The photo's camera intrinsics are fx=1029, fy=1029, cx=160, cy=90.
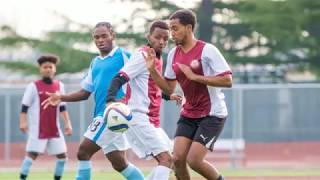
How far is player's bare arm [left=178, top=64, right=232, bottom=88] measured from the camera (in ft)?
34.5

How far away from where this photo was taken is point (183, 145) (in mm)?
11000

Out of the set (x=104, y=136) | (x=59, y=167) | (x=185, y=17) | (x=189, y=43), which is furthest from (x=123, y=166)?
(x=59, y=167)

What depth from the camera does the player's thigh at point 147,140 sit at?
449 inches

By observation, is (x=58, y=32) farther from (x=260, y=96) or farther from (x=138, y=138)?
(x=138, y=138)

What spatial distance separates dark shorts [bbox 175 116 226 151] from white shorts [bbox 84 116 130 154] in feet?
3.50

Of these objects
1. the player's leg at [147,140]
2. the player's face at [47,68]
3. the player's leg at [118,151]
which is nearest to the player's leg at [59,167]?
the player's face at [47,68]

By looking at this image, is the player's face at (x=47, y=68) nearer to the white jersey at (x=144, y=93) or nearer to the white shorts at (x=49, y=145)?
the white shorts at (x=49, y=145)

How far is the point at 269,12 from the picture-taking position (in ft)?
111

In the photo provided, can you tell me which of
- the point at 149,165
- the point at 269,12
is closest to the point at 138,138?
the point at 149,165

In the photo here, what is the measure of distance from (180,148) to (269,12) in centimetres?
2324

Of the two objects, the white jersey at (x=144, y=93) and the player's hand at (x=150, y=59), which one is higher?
the player's hand at (x=150, y=59)

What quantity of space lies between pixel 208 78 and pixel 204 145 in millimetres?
752

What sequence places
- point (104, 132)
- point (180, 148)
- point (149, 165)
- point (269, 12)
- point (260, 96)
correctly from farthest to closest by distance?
point (269, 12)
point (260, 96)
point (149, 165)
point (104, 132)
point (180, 148)

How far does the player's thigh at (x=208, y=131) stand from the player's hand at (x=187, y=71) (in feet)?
2.01
